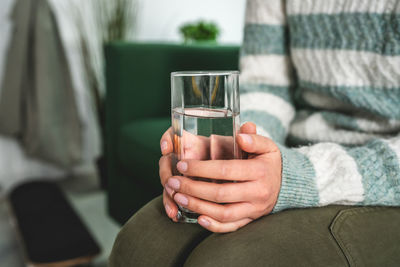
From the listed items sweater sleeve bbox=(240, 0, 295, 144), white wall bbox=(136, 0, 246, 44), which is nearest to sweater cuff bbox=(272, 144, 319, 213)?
sweater sleeve bbox=(240, 0, 295, 144)

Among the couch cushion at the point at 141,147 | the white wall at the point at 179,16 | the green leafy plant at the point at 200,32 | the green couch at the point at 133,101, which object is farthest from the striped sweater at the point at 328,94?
the white wall at the point at 179,16

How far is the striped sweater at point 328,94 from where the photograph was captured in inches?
17.8

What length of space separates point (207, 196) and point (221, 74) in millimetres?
132

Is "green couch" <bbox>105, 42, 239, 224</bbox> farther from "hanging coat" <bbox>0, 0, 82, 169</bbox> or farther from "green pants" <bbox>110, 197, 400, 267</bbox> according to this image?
"green pants" <bbox>110, 197, 400, 267</bbox>

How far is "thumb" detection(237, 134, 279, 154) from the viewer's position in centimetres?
38

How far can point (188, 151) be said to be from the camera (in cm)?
42

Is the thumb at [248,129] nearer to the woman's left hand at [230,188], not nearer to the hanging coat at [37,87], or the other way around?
the woman's left hand at [230,188]

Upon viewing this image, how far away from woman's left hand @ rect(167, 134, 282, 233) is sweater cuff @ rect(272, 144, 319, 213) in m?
0.02

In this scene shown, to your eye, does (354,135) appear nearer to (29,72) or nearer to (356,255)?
(356,255)

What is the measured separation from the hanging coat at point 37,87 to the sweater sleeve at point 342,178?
1.46 m

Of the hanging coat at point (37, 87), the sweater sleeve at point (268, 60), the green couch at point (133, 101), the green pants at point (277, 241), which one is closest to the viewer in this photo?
the green pants at point (277, 241)

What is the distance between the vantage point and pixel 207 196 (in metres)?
0.37

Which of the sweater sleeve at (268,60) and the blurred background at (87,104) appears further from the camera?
the blurred background at (87,104)

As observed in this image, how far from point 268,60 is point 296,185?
0.35m
